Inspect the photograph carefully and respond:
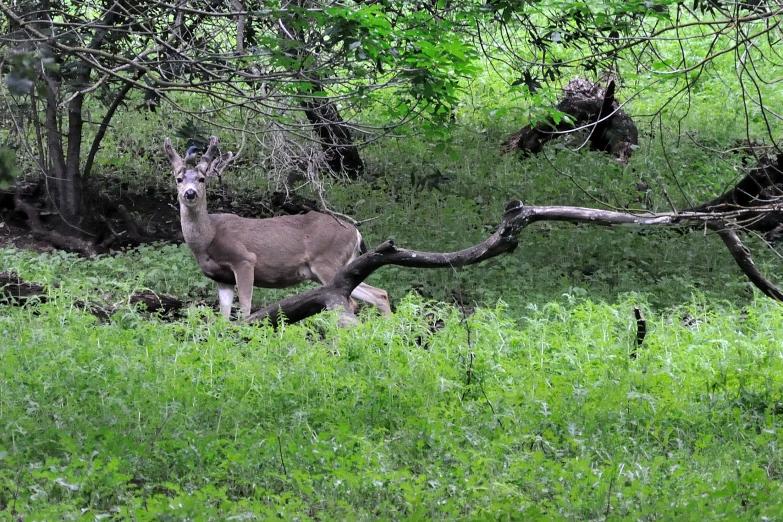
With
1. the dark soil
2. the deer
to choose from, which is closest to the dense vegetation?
the deer

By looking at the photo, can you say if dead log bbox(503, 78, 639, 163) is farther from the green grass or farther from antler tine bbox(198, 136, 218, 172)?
the green grass

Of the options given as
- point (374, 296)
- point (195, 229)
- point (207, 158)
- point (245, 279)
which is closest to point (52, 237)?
point (195, 229)

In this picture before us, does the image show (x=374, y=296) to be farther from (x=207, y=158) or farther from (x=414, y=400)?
(x=414, y=400)

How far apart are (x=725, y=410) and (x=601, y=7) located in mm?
3884

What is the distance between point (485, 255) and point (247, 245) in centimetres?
354

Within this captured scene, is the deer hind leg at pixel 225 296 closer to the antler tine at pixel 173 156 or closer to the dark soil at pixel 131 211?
the antler tine at pixel 173 156

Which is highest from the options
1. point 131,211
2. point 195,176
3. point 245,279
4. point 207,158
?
point 207,158

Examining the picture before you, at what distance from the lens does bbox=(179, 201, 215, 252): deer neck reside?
1025cm

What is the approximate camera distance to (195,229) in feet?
33.7

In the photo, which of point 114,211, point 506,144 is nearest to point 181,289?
point 114,211

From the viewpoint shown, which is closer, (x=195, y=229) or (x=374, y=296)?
(x=374, y=296)

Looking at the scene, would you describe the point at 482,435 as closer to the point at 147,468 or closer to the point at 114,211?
the point at 147,468

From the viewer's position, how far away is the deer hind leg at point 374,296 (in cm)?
970

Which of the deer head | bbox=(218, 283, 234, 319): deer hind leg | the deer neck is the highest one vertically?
the deer head
